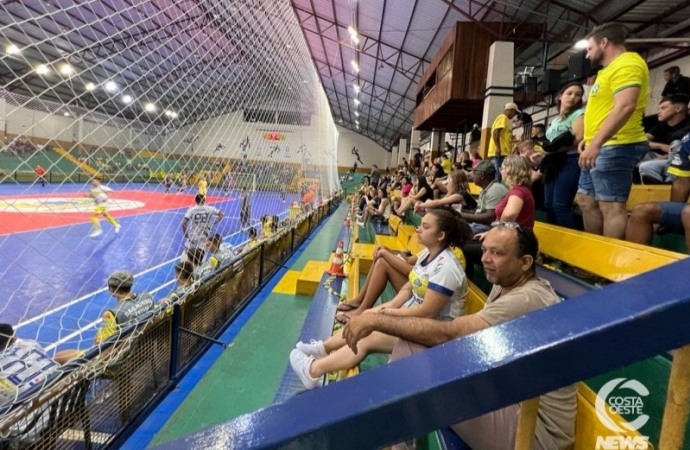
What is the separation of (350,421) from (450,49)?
1060cm

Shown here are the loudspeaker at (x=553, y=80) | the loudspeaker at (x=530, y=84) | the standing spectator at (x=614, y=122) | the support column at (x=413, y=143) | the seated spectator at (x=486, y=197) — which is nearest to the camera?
the standing spectator at (x=614, y=122)

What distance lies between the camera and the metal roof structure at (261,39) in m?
3.75

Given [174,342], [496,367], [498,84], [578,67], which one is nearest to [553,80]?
[498,84]

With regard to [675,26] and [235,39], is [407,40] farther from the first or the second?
[235,39]

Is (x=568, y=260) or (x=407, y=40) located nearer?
(x=568, y=260)

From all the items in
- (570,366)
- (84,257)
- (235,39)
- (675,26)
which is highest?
(675,26)

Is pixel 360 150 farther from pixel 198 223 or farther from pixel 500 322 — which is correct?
pixel 500 322

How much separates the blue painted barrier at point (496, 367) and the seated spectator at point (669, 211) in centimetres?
215

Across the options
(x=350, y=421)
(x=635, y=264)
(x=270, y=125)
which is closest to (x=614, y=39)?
(x=635, y=264)

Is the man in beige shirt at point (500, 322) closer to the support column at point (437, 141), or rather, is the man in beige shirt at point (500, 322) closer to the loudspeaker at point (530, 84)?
the loudspeaker at point (530, 84)

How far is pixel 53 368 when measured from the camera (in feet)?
6.34

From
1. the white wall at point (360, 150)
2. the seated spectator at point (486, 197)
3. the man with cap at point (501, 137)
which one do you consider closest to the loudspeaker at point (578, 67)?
the man with cap at point (501, 137)

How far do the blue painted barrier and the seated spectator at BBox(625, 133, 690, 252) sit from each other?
215 centimetres

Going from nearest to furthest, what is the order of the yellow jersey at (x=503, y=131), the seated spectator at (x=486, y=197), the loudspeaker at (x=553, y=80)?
the seated spectator at (x=486, y=197), the yellow jersey at (x=503, y=131), the loudspeaker at (x=553, y=80)
